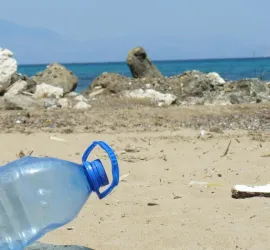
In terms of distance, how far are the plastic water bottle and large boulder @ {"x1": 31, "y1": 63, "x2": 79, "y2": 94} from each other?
13.1 meters

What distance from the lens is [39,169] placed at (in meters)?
2.49

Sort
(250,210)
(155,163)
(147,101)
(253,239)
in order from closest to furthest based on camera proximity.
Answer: (253,239), (250,210), (155,163), (147,101)

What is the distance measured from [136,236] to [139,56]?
17573 millimetres

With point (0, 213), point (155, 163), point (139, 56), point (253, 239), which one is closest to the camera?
point (0, 213)

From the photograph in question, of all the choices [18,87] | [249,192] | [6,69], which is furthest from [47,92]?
[249,192]

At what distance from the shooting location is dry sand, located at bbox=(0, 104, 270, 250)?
2902mm

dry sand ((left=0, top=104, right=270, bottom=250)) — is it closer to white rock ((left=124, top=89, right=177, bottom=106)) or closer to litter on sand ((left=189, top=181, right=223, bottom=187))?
litter on sand ((left=189, top=181, right=223, bottom=187))

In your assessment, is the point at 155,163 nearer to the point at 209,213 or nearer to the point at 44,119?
the point at 209,213

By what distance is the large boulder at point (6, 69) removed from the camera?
13.3 metres

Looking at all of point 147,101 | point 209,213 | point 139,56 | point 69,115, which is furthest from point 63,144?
point 139,56

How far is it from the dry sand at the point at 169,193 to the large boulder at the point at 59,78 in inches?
368

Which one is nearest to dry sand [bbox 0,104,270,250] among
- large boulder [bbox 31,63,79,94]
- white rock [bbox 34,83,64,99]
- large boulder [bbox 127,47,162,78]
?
white rock [bbox 34,83,64,99]

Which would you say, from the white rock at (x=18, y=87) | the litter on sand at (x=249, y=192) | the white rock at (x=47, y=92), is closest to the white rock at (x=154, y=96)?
the white rock at (x=47, y=92)

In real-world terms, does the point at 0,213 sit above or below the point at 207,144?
above
